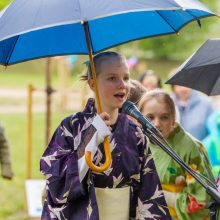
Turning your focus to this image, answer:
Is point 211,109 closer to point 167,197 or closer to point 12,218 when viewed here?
point 12,218

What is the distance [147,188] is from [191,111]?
443 cm

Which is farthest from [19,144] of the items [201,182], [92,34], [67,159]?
[201,182]

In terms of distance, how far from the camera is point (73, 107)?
65.6ft

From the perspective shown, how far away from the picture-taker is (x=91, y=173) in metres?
3.47

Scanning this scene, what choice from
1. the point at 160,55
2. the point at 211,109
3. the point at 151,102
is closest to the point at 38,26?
the point at 151,102

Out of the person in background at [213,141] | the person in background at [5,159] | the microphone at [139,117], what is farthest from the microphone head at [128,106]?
the person in background at [213,141]

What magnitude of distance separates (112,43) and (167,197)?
110 cm

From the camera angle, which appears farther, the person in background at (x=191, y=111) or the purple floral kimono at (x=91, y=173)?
the person in background at (x=191, y=111)

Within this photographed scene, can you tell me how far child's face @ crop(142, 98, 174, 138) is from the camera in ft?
14.3

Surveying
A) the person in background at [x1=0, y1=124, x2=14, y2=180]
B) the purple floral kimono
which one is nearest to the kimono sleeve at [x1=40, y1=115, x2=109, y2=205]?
the purple floral kimono

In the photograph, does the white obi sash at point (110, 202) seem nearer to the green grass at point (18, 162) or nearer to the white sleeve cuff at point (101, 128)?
the white sleeve cuff at point (101, 128)

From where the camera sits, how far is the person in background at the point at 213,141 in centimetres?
721

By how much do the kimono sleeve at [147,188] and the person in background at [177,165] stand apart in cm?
62

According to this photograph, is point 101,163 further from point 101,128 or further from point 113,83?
point 113,83
